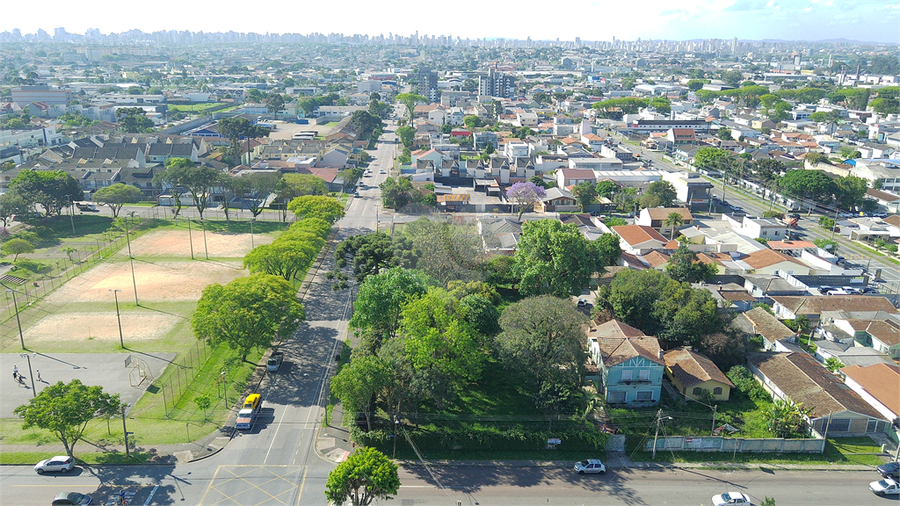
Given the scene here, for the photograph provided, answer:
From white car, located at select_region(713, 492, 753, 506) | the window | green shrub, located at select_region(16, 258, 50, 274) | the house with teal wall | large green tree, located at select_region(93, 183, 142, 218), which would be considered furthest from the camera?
large green tree, located at select_region(93, 183, 142, 218)

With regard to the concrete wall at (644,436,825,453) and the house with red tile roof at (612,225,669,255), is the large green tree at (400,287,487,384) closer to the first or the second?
the concrete wall at (644,436,825,453)

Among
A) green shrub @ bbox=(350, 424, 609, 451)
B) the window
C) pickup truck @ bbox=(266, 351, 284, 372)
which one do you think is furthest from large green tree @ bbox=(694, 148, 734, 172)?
pickup truck @ bbox=(266, 351, 284, 372)

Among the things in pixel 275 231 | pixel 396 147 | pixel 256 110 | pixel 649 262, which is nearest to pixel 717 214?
pixel 649 262

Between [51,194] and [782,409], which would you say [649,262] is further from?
[51,194]

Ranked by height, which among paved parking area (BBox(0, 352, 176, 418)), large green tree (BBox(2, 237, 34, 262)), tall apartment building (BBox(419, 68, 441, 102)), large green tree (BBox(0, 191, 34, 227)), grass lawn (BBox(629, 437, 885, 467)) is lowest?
grass lawn (BBox(629, 437, 885, 467))

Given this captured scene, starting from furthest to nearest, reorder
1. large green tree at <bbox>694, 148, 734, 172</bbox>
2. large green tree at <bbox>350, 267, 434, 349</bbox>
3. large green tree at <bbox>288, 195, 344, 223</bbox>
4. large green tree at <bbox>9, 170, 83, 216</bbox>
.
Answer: large green tree at <bbox>694, 148, 734, 172</bbox>, large green tree at <bbox>9, 170, 83, 216</bbox>, large green tree at <bbox>288, 195, 344, 223</bbox>, large green tree at <bbox>350, 267, 434, 349</bbox>

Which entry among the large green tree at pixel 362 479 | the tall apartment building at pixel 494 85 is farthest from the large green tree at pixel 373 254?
the tall apartment building at pixel 494 85

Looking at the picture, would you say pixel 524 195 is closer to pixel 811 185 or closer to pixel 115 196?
pixel 811 185
